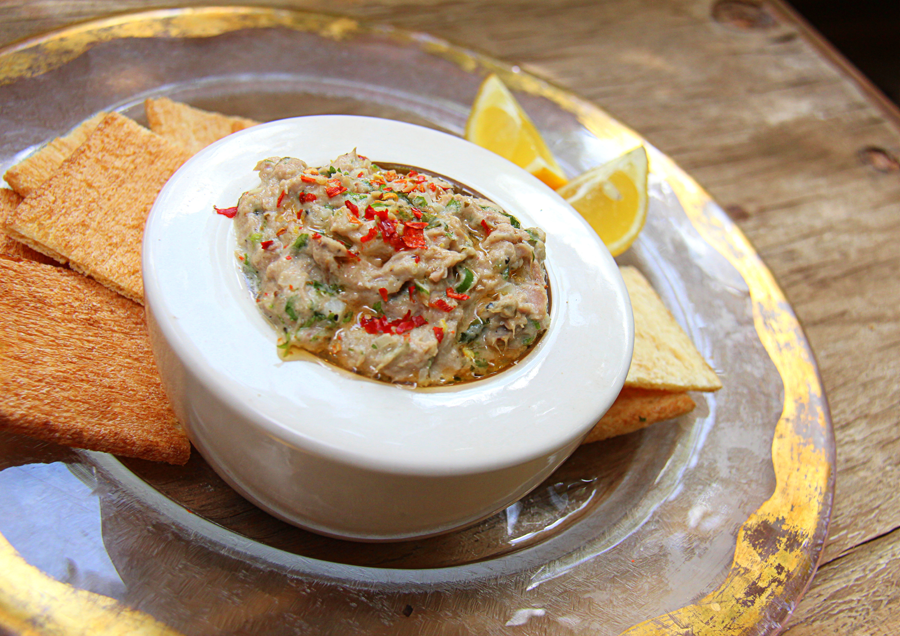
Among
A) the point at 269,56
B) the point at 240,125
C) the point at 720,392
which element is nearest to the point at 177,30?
the point at 269,56

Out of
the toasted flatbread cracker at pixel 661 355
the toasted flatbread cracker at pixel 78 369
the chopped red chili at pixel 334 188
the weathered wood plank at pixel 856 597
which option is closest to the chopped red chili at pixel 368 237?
the chopped red chili at pixel 334 188

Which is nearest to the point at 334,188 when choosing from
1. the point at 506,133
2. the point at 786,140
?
the point at 506,133

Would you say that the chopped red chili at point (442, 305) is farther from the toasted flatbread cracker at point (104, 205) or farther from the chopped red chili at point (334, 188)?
the toasted flatbread cracker at point (104, 205)

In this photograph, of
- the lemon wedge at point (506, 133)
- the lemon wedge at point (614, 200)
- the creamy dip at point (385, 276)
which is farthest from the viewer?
the lemon wedge at point (506, 133)

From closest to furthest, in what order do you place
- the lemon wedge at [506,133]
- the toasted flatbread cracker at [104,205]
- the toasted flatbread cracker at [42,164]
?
1. the toasted flatbread cracker at [104,205]
2. the toasted flatbread cracker at [42,164]
3. the lemon wedge at [506,133]

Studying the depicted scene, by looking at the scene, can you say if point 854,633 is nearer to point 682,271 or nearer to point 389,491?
point 682,271

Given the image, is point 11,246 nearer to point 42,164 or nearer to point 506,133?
point 42,164

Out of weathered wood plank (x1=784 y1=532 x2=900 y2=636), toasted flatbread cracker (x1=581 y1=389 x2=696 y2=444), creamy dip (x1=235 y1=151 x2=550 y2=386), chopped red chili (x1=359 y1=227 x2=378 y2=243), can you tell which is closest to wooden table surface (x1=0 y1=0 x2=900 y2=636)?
weathered wood plank (x1=784 y1=532 x2=900 y2=636)
